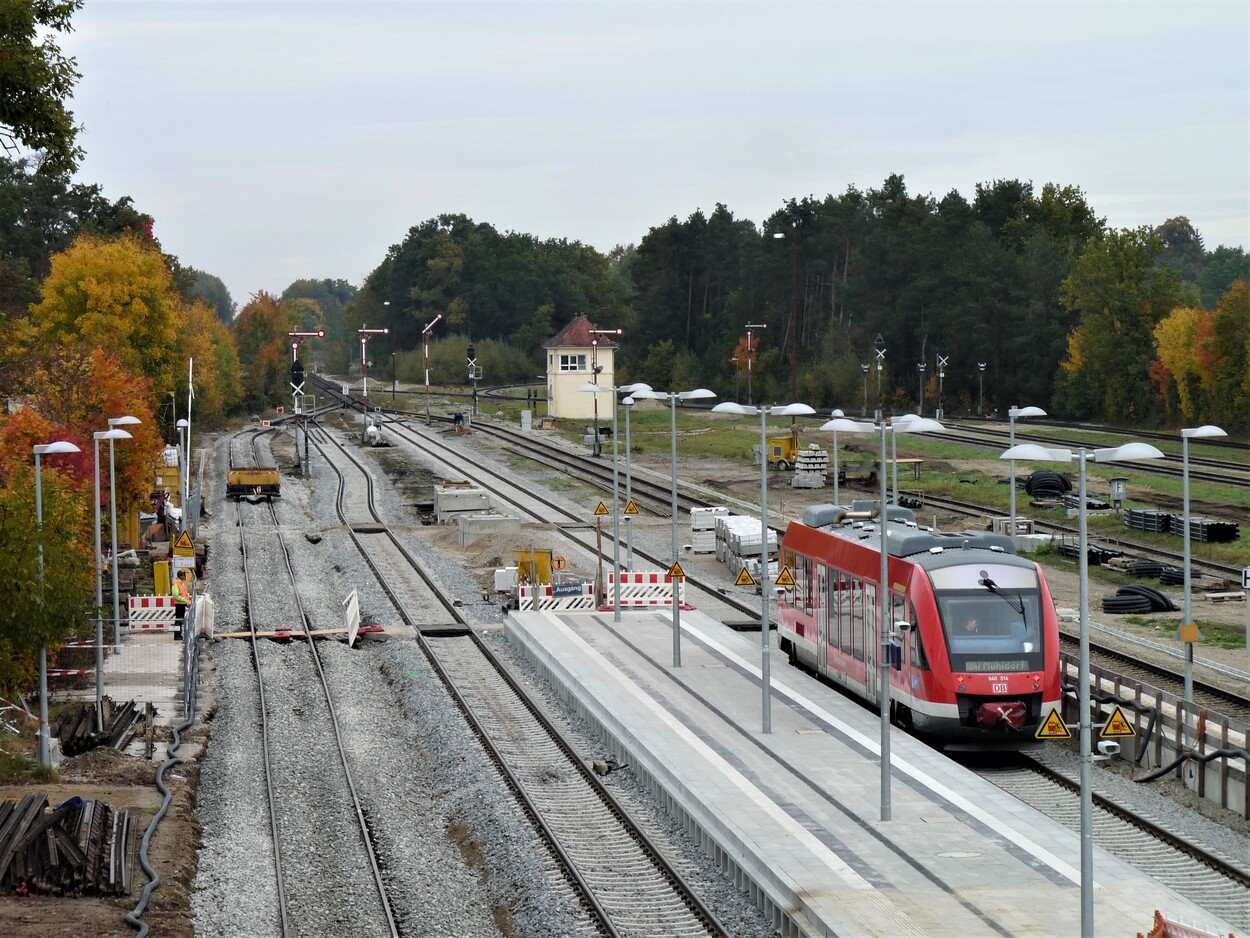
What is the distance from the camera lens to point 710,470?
72812 millimetres

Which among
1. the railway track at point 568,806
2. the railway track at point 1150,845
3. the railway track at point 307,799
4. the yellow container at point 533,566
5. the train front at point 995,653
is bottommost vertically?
the railway track at point 307,799

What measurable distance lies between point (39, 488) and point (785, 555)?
13804 mm

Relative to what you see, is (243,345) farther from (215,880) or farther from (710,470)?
(215,880)

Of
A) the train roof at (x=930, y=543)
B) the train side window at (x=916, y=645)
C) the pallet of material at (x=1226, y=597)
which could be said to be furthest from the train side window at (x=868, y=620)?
the pallet of material at (x=1226, y=597)

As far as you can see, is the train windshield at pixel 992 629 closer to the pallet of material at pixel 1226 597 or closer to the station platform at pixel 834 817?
the station platform at pixel 834 817

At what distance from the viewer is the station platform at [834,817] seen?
51.3 ft

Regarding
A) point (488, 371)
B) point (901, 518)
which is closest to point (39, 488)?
point (901, 518)

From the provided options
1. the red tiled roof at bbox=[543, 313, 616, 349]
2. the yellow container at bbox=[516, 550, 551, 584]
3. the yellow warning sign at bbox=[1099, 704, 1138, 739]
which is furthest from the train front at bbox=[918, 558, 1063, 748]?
the red tiled roof at bbox=[543, 313, 616, 349]

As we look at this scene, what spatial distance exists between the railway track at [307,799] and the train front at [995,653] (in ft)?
28.5

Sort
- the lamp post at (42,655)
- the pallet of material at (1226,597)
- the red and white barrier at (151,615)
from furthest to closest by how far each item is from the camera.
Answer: the pallet of material at (1226,597) < the red and white barrier at (151,615) < the lamp post at (42,655)

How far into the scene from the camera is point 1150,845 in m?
18.5

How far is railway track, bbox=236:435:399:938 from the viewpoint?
1714cm

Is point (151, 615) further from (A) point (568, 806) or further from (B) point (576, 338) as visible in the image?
(B) point (576, 338)

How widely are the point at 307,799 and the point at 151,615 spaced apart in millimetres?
15989
